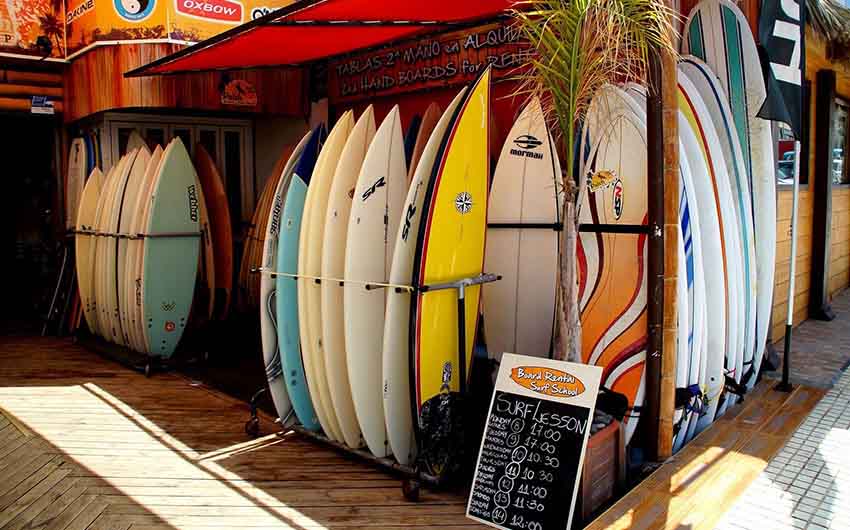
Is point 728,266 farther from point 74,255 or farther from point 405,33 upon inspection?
point 74,255

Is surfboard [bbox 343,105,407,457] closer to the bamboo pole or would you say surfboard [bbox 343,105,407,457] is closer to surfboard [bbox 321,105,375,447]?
surfboard [bbox 321,105,375,447]

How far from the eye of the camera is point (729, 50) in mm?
3729

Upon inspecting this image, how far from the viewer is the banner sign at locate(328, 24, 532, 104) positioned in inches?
153

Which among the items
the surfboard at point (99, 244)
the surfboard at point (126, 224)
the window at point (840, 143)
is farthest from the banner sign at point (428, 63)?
the window at point (840, 143)

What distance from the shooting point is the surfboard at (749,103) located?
3.65 m

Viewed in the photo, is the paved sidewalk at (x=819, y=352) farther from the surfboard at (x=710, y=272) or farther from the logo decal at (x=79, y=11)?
the logo decal at (x=79, y=11)

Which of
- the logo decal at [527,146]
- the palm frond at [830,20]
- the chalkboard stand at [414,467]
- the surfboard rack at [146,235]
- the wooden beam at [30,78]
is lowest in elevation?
the chalkboard stand at [414,467]

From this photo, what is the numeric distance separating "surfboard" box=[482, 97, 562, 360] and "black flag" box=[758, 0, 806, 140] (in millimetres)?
1305

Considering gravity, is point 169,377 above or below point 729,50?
below

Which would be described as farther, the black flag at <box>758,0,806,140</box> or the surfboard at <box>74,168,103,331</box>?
the surfboard at <box>74,168,103,331</box>

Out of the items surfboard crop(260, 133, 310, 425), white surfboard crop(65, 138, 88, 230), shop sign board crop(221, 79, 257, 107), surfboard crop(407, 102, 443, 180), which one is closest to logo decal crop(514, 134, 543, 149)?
surfboard crop(407, 102, 443, 180)

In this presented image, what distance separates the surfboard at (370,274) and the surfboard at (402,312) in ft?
0.38

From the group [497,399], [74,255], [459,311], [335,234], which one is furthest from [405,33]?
[74,255]

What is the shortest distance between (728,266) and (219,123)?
15.6ft
